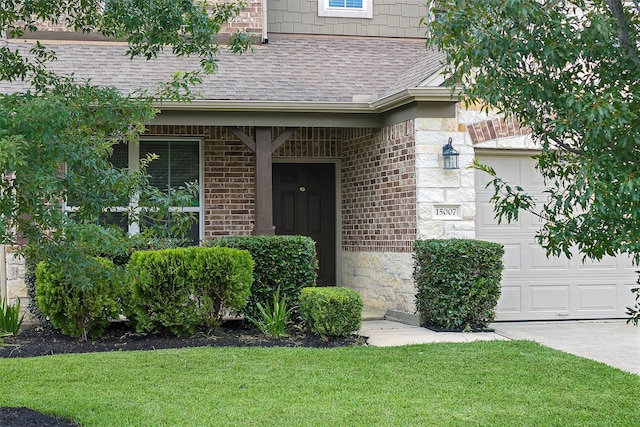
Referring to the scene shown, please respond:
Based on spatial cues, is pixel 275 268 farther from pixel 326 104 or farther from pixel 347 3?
pixel 347 3

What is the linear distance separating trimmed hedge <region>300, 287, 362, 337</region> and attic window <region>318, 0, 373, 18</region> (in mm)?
6452

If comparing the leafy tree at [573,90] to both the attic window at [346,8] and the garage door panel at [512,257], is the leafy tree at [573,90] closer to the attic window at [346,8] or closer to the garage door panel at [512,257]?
the garage door panel at [512,257]

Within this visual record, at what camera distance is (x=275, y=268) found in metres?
10.1

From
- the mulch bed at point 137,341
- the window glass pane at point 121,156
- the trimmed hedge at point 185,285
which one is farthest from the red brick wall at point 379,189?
the window glass pane at point 121,156

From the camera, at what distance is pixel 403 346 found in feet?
28.4

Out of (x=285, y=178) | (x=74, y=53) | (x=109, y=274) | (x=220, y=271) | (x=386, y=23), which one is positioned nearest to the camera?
(x=109, y=274)

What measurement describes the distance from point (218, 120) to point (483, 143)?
3.45 m

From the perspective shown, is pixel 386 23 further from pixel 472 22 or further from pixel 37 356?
pixel 472 22

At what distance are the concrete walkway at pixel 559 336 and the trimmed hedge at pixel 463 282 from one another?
244 millimetres

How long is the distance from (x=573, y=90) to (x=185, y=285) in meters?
5.62

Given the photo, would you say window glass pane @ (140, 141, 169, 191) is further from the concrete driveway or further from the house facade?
the concrete driveway

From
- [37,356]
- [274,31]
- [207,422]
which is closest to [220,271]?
[37,356]

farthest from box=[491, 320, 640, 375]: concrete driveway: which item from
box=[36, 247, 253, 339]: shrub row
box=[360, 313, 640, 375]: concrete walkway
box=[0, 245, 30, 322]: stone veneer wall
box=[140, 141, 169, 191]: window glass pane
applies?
box=[0, 245, 30, 322]: stone veneer wall

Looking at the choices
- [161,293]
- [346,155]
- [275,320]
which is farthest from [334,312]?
[346,155]
